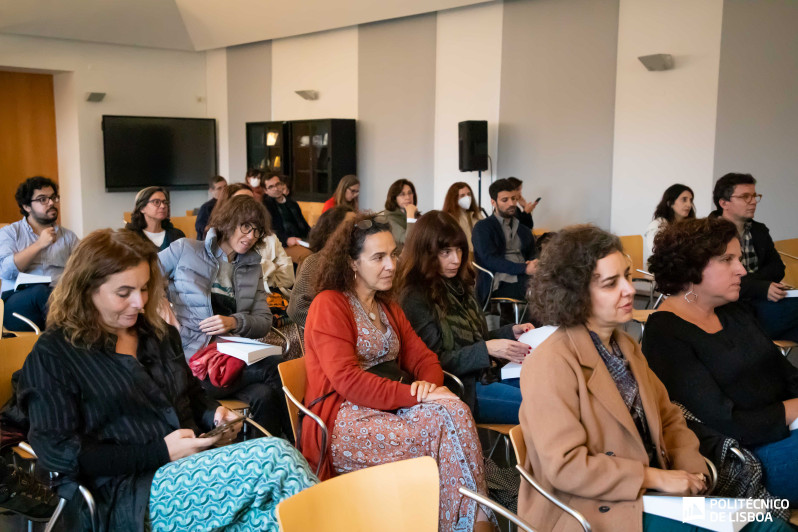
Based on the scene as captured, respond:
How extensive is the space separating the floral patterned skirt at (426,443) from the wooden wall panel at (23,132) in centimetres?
1107

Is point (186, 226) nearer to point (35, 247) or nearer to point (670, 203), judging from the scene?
point (35, 247)

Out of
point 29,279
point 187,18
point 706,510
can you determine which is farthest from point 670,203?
point 187,18

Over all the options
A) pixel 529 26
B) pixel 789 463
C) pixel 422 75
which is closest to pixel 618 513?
pixel 789 463

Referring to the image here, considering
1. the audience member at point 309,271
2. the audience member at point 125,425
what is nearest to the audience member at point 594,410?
the audience member at point 125,425

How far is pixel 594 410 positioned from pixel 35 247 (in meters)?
3.91

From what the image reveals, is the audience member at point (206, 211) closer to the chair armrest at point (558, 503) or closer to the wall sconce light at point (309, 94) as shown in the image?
the wall sconce light at point (309, 94)

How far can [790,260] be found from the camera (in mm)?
5352

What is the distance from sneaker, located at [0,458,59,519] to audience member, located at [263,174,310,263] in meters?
4.52

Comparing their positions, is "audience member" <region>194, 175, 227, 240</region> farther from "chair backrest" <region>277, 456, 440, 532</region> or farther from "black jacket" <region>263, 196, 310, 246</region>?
"chair backrest" <region>277, 456, 440, 532</region>

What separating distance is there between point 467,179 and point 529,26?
188 centimetres

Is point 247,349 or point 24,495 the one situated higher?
point 247,349

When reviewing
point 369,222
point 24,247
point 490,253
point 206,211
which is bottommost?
point 490,253

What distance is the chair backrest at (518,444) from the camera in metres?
2.04

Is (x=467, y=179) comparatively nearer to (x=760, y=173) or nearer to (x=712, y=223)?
(x=760, y=173)
